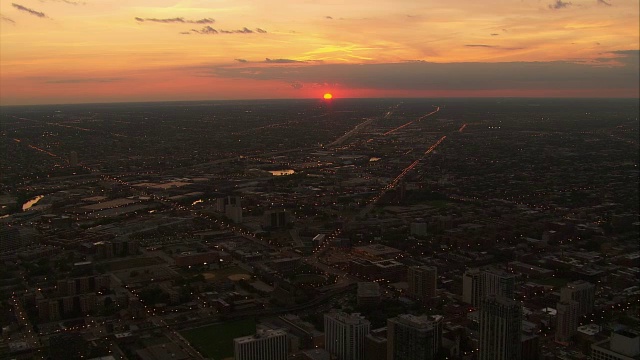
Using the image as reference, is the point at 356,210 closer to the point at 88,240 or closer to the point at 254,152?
the point at 88,240

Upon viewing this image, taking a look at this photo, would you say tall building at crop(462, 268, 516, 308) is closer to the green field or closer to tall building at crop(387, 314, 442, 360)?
tall building at crop(387, 314, 442, 360)

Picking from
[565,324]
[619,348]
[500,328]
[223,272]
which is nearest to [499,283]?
[565,324]

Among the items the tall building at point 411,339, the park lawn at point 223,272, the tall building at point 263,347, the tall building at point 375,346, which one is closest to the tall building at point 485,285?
the tall building at point 411,339

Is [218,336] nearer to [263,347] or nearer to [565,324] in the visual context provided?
[263,347]

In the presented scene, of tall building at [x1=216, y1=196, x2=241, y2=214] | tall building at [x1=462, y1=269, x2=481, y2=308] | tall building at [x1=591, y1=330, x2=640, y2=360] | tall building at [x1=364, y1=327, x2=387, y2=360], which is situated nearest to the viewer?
tall building at [x1=591, y1=330, x2=640, y2=360]

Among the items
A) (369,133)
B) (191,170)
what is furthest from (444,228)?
(369,133)

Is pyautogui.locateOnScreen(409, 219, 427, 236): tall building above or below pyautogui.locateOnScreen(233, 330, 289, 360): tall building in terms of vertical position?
below

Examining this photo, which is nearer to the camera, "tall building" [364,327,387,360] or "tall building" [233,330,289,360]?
"tall building" [233,330,289,360]

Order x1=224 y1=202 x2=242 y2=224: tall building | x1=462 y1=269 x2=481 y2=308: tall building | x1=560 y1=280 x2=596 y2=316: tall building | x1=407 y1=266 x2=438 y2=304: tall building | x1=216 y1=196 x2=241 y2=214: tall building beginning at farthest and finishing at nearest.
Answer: x1=216 y1=196 x2=241 y2=214: tall building < x1=224 y1=202 x2=242 y2=224: tall building < x1=407 y1=266 x2=438 y2=304: tall building < x1=462 y1=269 x2=481 y2=308: tall building < x1=560 y1=280 x2=596 y2=316: tall building

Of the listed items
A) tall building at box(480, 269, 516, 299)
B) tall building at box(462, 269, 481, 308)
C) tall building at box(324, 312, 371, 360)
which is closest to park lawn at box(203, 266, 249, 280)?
tall building at box(324, 312, 371, 360)
